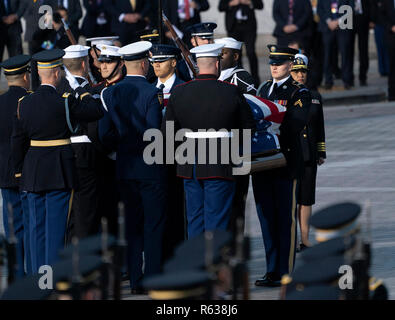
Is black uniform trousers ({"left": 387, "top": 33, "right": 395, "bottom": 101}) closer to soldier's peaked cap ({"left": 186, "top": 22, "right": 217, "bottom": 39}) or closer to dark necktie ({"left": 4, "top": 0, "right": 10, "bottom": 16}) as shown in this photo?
dark necktie ({"left": 4, "top": 0, "right": 10, "bottom": 16})

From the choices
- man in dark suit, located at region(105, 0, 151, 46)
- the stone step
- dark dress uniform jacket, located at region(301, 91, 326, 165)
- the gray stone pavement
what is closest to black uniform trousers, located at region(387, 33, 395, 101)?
the stone step

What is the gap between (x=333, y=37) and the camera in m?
20.4

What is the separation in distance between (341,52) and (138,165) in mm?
12654

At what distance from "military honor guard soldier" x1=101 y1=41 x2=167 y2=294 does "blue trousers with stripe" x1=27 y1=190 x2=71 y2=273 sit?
519mm

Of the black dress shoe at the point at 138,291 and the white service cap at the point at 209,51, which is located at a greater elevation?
the white service cap at the point at 209,51

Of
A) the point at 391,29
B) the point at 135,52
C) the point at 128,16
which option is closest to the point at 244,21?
the point at 128,16

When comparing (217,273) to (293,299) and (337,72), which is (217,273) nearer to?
(293,299)

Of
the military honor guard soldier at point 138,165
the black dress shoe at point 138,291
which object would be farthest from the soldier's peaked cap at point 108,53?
the black dress shoe at point 138,291

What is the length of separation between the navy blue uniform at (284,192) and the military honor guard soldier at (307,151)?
1.15 metres

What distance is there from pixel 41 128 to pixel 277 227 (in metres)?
2.04

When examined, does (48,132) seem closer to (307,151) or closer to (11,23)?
(307,151)

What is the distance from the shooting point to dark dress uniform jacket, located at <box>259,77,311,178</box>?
8.62 metres

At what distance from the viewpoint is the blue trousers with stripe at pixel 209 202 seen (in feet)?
26.2

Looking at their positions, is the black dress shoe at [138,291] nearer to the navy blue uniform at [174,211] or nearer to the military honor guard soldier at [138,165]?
the military honor guard soldier at [138,165]
